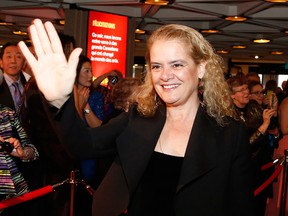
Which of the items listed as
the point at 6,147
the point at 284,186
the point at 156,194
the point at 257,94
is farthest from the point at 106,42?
the point at 156,194

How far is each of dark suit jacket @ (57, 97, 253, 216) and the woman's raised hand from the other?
394 mm

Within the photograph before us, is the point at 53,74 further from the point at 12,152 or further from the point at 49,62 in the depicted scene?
the point at 12,152

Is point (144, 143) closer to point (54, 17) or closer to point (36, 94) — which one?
point (36, 94)

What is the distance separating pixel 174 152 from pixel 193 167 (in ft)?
0.47

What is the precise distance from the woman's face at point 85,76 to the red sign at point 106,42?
495cm

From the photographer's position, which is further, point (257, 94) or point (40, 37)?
point (257, 94)

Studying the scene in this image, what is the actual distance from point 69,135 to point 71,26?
8.57 m

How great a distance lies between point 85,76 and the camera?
4754 mm

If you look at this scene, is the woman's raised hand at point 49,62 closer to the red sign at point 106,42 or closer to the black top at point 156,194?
the black top at point 156,194

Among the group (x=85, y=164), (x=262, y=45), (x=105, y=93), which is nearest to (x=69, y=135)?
(x=85, y=164)

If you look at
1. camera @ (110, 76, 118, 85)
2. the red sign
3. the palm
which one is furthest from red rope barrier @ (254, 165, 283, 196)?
the red sign

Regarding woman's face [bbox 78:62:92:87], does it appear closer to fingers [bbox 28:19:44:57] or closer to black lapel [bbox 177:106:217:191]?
black lapel [bbox 177:106:217:191]

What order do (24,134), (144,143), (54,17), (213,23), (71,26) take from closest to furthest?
1. (144,143)
2. (24,134)
3. (71,26)
4. (54,17)
5. (213,23)

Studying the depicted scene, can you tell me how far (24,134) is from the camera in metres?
3.58
